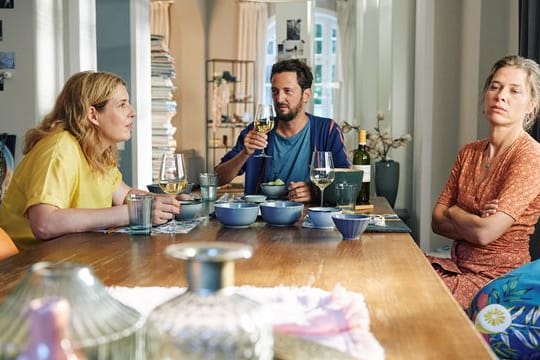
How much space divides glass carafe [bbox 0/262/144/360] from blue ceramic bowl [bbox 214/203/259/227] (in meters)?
1.42

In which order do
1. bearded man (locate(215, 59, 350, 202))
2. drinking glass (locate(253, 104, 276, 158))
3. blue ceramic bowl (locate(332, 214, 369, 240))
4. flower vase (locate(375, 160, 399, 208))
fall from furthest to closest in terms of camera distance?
flower vase (locate(375, 160, 399, 208)) < bearded man (locate(215, 59, 350, 202)) < drinking glass (locate(253, 104, 276, 158)) < blue ceramic bowl (locate(332, 214, 369, 240))

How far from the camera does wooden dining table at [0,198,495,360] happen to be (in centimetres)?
100

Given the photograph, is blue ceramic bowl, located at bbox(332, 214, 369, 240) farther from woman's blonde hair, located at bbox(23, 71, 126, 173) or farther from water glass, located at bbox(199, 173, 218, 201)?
woman's blonde hair, located at bbox(23, 71, 126, 173)

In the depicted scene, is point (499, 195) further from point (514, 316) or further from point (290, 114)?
point (290, 114)

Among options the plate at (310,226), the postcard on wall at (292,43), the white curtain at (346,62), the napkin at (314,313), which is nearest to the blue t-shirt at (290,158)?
the plate at (310,226)

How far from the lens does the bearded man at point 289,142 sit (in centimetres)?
330

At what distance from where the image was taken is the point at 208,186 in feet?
8.43

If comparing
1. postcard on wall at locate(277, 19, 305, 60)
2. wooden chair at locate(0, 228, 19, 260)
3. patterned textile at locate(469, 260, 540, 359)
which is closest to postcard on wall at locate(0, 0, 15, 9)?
wooden chair at locate(0, 228, 19, 260)

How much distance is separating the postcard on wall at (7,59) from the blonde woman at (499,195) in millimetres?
2673

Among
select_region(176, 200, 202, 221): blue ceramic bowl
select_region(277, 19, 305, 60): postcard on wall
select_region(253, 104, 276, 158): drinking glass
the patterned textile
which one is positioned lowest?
the patterned textile

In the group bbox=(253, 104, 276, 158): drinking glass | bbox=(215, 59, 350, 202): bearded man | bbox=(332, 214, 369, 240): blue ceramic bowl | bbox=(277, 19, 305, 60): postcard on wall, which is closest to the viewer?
bbox=(332, 214, 369, 240): blue ceramic bowl

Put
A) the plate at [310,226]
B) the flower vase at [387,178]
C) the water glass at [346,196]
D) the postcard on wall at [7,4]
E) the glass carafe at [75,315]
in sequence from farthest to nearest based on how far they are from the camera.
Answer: the flower vase at [387,178] < the postcard on wall at [7,4] < the water glass at [346,196] < the plate at [310,226] < the glass carafe at [75,315]

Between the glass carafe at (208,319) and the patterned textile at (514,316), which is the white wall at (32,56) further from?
the glass carafe at (208,319)

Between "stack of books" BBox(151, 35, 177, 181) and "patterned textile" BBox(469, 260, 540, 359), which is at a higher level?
"stack of books" BBox(151, 35, 177, 181)
